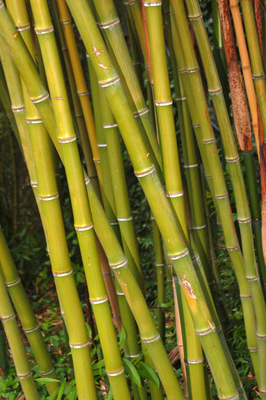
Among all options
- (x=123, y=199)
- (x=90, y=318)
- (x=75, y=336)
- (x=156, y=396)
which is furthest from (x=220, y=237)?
(x=75, y=336)

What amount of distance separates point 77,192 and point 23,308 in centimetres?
50

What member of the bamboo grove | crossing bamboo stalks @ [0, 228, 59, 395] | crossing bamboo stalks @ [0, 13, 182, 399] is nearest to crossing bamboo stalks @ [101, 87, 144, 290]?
the bamboo grove

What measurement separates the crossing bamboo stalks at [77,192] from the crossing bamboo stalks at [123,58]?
0.31ft

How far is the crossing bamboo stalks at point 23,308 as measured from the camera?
93 cm

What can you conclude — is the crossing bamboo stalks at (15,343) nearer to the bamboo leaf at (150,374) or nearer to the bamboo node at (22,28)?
the bamboo leaf at (150,374)

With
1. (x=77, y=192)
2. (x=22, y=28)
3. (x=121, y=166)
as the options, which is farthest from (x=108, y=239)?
(x=22, y=28)

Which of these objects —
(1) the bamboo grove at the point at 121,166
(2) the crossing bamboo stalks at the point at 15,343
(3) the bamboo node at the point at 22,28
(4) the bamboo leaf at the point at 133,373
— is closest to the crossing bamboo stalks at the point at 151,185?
(1) the bamboo grove at the point at 121,166

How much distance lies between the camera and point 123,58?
0.64 m

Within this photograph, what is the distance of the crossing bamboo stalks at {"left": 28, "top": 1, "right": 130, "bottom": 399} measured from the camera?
1.84ft

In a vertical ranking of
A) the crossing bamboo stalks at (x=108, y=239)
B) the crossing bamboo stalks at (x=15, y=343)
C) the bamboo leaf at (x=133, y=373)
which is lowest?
the bamboo leaf at (x=133, y=373)

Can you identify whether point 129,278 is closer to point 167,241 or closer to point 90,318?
point 167,241

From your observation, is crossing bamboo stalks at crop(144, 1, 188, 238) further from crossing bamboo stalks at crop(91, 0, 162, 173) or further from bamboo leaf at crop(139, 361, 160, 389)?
bamboo leaf at crop(139, 361, 160, 389)

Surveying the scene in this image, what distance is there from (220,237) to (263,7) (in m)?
1.55

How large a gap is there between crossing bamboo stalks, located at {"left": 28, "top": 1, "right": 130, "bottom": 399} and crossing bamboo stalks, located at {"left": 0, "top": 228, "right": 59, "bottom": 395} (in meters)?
0.32
